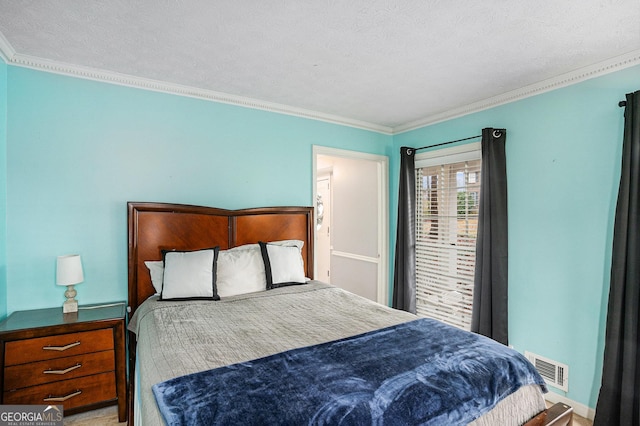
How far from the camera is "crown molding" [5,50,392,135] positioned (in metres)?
2.41

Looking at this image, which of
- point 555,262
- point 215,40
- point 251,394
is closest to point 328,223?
point 555,262

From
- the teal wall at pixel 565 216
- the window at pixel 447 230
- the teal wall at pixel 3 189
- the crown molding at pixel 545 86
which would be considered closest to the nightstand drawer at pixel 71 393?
the teal wall at pixel 3 189

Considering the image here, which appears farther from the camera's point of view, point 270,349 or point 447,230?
point 447,230

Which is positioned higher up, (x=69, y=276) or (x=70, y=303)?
(x=69, y=276)

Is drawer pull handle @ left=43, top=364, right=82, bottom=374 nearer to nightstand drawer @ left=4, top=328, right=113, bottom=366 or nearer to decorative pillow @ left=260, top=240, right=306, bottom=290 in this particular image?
nightstand drawer @ left=4, top=328, right=113, bottom=366

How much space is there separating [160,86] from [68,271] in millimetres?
1660

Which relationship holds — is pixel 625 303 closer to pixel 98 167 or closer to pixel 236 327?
pixel 236 327

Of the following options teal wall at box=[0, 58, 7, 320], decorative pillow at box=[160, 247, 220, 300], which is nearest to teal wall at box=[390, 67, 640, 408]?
decorative pillow at box=[160, 247, 220, 300]

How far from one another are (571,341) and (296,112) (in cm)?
324

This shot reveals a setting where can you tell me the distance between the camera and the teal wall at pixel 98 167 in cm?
240

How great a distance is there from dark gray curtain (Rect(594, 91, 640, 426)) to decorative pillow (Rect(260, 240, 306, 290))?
2322 mm

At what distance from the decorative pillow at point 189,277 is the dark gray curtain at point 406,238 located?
7.56ft

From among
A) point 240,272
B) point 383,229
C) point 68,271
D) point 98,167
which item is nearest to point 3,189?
point 98,167

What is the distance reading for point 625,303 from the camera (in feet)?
7.06
